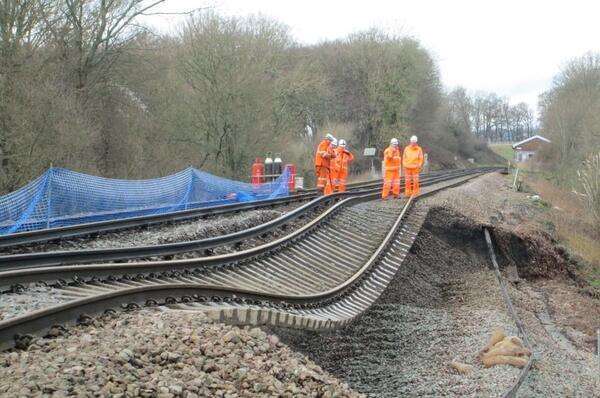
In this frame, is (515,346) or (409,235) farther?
(409,235)

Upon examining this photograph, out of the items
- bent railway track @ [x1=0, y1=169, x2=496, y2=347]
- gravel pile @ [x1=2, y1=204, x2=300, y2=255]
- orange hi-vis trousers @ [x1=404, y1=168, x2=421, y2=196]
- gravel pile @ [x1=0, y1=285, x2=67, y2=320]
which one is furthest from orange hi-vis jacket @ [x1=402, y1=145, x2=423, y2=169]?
gravel pile @ [x1=0, y1=285, x2=67, y2=320]

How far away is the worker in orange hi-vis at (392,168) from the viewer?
719 inches

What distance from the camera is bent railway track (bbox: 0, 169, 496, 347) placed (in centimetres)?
618

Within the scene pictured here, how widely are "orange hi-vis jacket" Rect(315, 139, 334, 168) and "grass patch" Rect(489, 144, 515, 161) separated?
9169cm

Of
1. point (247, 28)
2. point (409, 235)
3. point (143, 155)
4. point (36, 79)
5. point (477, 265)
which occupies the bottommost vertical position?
point (477, 265)

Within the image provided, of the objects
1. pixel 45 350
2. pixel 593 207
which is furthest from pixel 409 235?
pixel 593 207

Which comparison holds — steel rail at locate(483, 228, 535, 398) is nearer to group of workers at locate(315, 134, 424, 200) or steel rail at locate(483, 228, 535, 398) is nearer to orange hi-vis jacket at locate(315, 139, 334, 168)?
group of workers at locate(315, 134, 424, 200)

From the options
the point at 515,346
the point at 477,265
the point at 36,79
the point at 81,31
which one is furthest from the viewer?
the point at 81,31

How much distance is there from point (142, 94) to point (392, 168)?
1157 cm

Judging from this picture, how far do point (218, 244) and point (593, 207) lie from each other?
21.4 metres

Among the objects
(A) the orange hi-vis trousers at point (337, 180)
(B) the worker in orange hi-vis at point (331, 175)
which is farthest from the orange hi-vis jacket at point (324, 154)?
(A) the orange hi-vis trousers at point (337, 180)

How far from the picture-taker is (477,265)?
52.8 ft

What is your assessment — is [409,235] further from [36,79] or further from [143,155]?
[143,155]

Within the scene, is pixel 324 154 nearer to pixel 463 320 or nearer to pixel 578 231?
pixel 463 320
